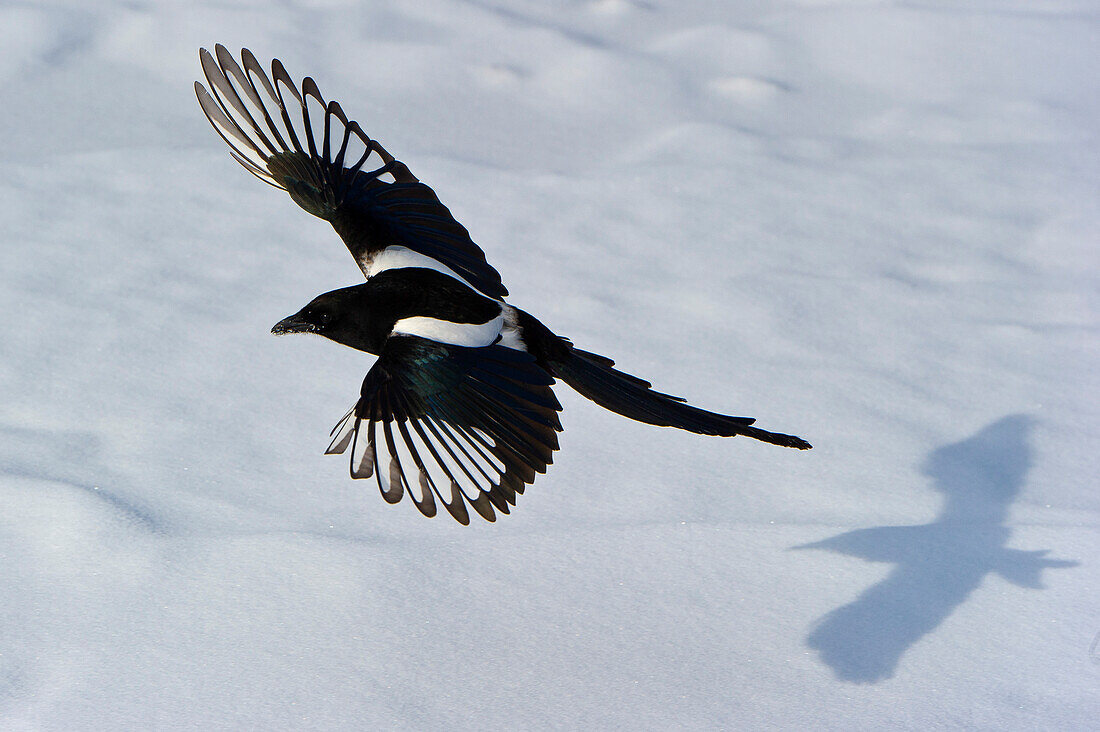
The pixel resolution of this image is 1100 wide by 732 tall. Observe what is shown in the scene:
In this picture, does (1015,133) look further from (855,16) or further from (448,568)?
(448,568)

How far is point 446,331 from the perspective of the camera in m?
1.51

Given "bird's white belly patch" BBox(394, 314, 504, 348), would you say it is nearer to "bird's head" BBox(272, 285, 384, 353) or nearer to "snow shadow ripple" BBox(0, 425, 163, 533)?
"bird's head" BBox(272, 285, 384, 353)

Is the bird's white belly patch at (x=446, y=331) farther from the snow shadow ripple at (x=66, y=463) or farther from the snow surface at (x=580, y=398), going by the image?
the snow shadow ripple at (x=66, y=463)

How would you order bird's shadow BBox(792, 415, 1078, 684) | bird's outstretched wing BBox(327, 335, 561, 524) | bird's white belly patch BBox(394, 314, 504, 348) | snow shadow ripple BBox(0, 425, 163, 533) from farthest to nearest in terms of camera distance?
1. snow shadow ripple BBox(0, 425, 163, 533)
2. bird's shadow BBox(792, 415, 1078, 684)
3. bird's white belly patch BBox(394, 314, 504, 348)
4. bird's outstretched wing BBox(327, 335, 561, 524)

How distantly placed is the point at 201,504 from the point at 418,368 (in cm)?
58

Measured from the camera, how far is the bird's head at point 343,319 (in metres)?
1.58

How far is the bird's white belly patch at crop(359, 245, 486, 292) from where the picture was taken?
167 centimetres

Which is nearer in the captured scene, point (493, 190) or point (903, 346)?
point (903, 346)

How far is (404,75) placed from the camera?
3738 mm

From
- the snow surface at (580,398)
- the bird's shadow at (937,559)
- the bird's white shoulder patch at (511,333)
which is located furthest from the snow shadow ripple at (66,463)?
the bird's shadow at (937,559)

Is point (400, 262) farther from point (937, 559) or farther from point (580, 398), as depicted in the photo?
point (937, 559)

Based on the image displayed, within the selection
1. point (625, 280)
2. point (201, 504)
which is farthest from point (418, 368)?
point (625, 280)

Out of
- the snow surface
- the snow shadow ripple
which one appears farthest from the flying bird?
the snow shadow ripple

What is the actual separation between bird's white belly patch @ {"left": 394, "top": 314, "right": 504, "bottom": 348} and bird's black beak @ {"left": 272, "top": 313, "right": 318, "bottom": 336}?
0.55 ft
